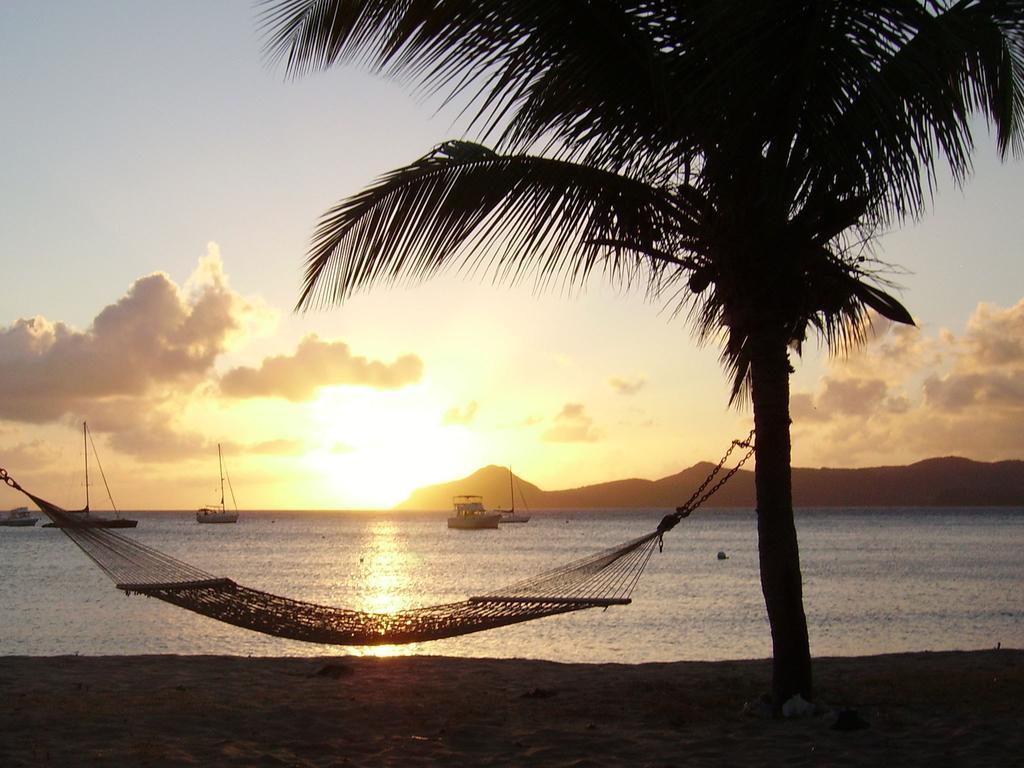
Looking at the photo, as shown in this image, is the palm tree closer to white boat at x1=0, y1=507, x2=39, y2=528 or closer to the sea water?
the sea water

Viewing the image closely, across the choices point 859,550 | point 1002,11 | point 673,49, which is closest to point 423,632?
point 673,49

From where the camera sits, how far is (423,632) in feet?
19.9

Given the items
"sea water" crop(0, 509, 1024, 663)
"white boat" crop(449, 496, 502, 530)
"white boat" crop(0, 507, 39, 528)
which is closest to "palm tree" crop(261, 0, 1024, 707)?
"sea water" crop(0, 509, 1024, 663)

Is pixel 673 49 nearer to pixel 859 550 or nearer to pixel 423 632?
pixel 423 632

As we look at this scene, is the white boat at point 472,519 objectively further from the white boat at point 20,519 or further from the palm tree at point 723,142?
the palm tree at point 723,142

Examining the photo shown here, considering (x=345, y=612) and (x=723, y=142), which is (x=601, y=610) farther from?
(x=723, y=142)

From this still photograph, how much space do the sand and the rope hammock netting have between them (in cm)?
43

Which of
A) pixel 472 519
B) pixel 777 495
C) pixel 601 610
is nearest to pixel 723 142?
pixel 777 495

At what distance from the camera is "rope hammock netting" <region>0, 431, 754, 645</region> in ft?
19.7

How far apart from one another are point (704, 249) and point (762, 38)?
51.4 inches

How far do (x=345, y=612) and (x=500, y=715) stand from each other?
1.25 meters

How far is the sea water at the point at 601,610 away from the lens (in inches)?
549

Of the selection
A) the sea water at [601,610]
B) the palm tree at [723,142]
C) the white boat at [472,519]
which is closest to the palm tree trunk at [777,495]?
the palm tree at [723,142]

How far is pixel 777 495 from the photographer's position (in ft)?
16.0
